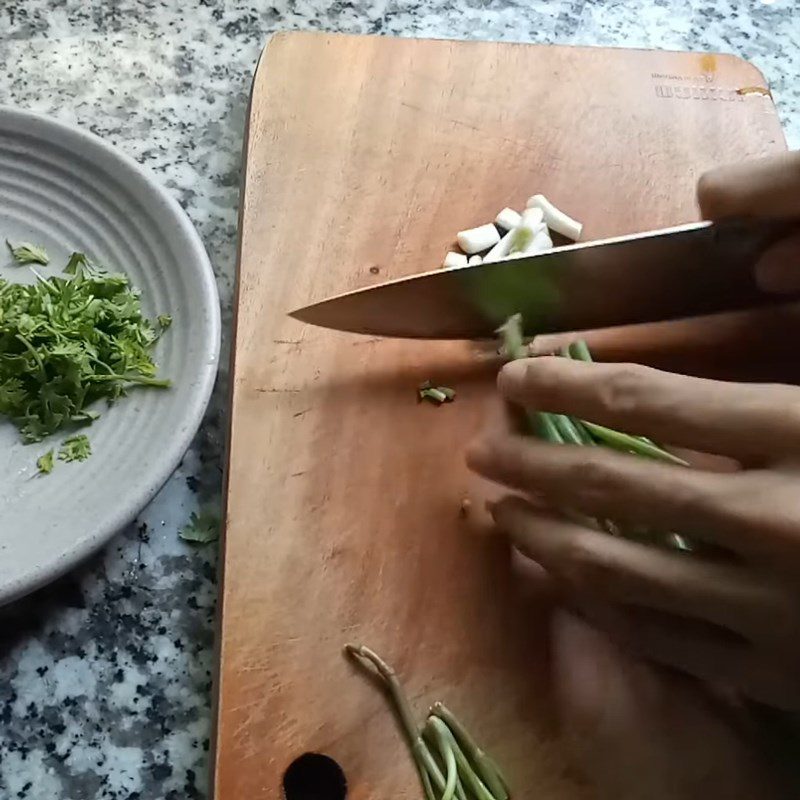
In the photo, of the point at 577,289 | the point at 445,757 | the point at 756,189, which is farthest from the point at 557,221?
the point at 445,757

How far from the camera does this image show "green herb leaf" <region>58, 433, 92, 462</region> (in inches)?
40.8

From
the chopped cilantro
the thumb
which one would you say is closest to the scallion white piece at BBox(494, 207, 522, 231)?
the thumb

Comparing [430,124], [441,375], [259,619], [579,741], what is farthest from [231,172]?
[579,741]

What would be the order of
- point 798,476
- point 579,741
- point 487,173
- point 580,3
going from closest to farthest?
1. point 798,476
2. point 579,741
3. point 487,173
4. point 580,3

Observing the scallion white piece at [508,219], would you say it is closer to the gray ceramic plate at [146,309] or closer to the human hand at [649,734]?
the gray ceramic plate at [146,309]

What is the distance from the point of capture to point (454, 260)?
1191 mm

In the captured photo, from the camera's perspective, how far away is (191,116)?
1.39m

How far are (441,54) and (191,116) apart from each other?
13.9 inches

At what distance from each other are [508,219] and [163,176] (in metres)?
Answer: 0.47

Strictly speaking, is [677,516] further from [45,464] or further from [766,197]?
[45,464]

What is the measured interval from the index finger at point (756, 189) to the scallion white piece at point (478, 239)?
252mm

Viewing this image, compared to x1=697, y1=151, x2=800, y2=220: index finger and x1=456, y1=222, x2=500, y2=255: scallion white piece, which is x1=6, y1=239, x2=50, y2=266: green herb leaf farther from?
x1=697, y1=151, x2=800, y2=220: index finger

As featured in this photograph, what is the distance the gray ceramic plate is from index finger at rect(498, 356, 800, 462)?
35cm

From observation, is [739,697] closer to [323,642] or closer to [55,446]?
[323,642]
